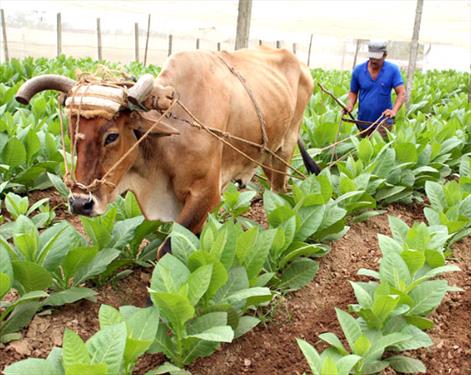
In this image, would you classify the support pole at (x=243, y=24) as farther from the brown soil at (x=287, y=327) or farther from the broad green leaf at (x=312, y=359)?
the broad green leaf at (x=312, y=359)

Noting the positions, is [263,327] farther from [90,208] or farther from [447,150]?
[447,150]

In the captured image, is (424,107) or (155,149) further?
(424,107)

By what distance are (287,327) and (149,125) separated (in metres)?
1.34

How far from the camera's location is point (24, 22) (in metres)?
21.1

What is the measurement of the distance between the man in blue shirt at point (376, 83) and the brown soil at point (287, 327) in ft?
10.0

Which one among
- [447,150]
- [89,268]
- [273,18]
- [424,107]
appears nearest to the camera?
[89,268]

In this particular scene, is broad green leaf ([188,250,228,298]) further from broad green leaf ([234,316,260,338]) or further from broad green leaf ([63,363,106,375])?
broad green leaf ([63,363,106,375])

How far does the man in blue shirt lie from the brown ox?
242 cm

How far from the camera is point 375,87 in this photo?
6883 millimetres

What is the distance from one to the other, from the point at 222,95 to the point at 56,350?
6.34ft

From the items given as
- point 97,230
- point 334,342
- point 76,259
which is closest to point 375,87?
point 97,230

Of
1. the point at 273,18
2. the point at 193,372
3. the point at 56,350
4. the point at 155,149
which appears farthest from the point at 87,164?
the point at 273,18

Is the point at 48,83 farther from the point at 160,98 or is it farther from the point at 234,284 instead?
the point at 234,284

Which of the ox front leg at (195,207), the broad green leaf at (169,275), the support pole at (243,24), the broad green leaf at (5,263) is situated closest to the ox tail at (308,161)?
the ox front leg at (195,207)
